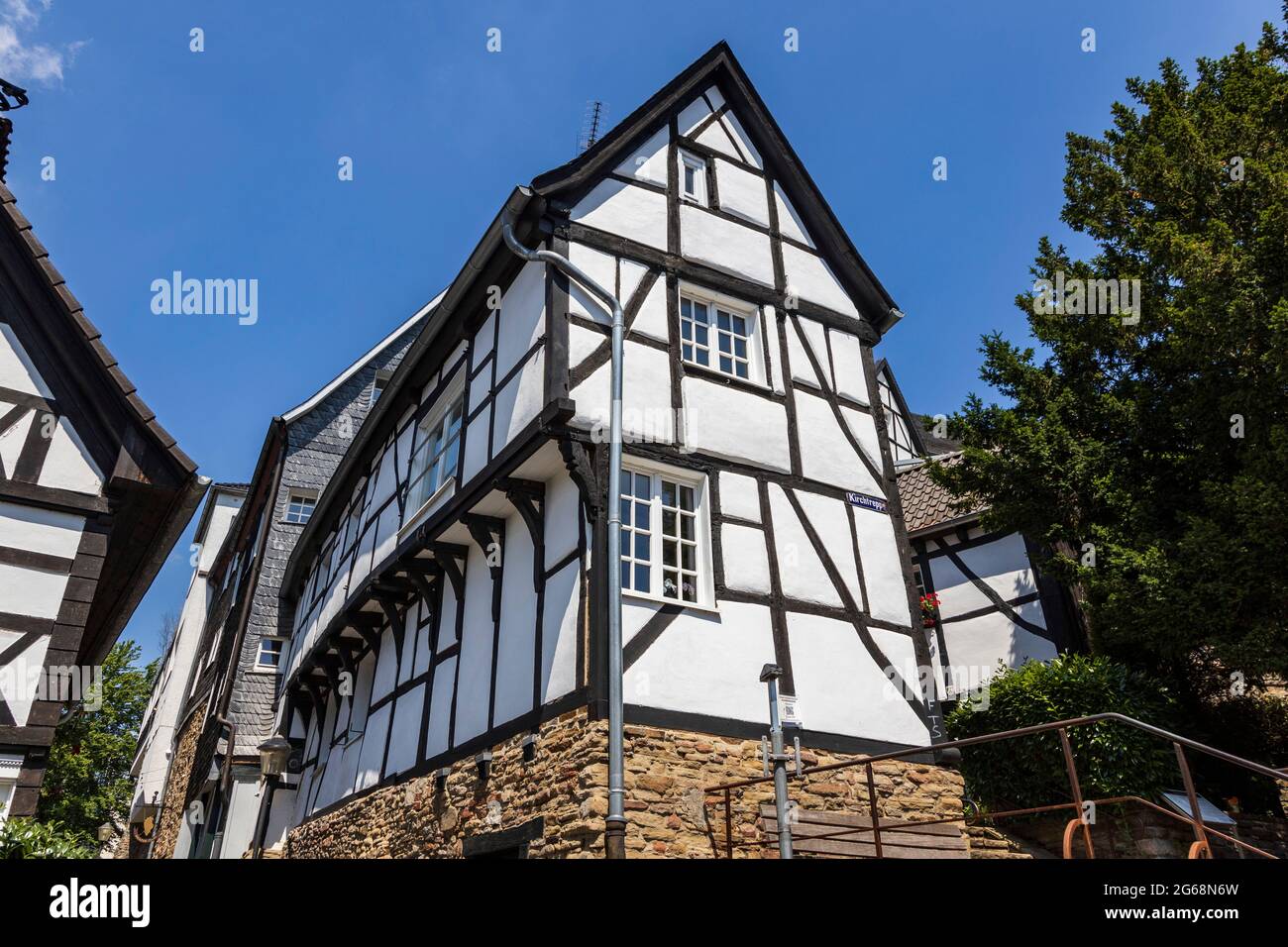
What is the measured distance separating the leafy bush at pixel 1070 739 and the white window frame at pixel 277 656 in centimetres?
1378

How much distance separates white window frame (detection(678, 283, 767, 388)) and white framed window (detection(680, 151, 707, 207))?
1.39m

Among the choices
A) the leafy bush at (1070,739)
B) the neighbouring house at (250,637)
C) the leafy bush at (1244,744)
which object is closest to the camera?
the leafy bush at (1070,739)

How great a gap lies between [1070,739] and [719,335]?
601 cm

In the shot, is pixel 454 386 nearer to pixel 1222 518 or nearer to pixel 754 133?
pixel 754 133

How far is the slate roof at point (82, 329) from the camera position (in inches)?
342

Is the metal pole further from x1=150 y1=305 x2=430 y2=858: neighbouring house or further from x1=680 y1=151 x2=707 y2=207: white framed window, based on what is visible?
x1=150 y1=305 x2=430 y2=858: neighbouring house

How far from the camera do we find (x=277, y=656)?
18.9m

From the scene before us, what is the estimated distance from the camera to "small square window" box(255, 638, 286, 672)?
18.5 meters

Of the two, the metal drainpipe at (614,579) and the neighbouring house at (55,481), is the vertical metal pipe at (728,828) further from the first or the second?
the neighbouring house at (55,481)

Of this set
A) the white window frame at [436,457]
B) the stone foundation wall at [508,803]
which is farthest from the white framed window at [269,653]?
the white window frame at [436,457]

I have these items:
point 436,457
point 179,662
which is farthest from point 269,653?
point 179,662

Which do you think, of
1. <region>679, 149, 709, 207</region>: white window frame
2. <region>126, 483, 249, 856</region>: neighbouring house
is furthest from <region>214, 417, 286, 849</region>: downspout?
<region>679, 149, 709, 207</region>: white window frame

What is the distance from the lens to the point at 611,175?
10578mm
